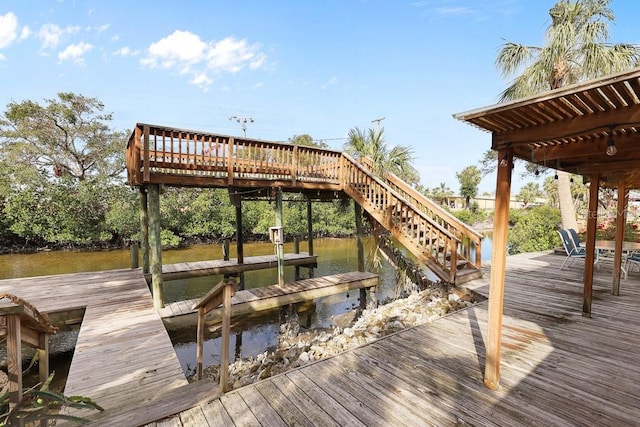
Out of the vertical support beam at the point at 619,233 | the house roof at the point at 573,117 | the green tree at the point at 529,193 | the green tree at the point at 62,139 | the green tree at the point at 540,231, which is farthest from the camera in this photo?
the green tree at the point at 529,193

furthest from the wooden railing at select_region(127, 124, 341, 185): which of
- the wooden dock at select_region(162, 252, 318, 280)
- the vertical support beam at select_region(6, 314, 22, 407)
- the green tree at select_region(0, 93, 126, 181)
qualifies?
the green tree at select_region(0, 93, 126, 181)

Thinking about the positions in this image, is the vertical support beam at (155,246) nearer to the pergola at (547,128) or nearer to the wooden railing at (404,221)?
the wooden railing at (404,221)

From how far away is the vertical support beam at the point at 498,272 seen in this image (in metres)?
2.77

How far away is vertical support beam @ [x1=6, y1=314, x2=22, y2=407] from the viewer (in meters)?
1.54

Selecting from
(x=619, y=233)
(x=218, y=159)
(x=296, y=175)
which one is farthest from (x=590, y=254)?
(x=218, y=159)

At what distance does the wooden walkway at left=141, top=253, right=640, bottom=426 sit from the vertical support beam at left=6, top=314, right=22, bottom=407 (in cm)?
109

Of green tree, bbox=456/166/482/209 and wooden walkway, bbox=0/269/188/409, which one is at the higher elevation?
green tree, bbox=456/166/482/209

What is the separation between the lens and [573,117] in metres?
2.55

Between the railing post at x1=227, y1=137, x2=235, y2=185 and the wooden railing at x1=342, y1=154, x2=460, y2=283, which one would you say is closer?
the wooden railing at x1=342, y1=154, x2=460, y2=283

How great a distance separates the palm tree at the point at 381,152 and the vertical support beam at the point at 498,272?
5.75 metres

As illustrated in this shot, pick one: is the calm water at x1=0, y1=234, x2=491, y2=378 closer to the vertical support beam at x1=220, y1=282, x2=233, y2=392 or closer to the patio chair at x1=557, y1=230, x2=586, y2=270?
the vertical support beam at x1=220, y1=282, x2=233, y2=392

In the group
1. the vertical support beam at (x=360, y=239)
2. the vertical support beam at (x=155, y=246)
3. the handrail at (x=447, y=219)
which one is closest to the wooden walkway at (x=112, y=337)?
the vertical support beam at (x=155, y=246)

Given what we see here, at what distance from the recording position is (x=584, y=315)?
14.9 ft

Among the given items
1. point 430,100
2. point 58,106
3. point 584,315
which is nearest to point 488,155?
point 430,100
